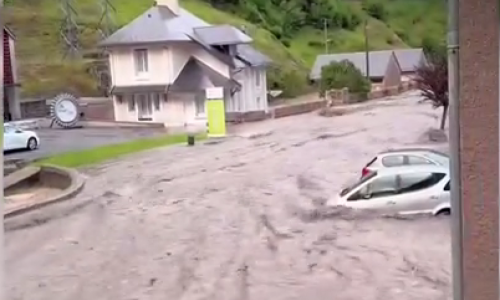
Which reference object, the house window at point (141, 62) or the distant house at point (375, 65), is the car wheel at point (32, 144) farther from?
the distant house at point (375, 65)

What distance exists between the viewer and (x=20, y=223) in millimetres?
2902

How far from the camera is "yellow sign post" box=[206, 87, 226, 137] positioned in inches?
213

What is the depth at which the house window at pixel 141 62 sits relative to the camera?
616 centimetres

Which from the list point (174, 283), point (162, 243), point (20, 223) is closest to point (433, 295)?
point (174, 283)

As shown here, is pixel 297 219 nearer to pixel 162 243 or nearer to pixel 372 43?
pixel 162 243

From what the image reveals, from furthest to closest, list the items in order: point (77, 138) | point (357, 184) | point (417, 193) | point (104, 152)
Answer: point (77, 138), point (104, 152), point (357, 184), point (417, 193)

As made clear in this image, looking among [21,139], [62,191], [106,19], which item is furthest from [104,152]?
[106,19]

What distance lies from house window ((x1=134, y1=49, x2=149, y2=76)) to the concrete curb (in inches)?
81.4

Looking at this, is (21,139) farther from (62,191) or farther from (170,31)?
(170,31)

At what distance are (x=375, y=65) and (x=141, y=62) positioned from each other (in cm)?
207

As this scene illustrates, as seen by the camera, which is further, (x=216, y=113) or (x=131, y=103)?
(x=131, y=103)

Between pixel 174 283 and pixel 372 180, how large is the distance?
121cm

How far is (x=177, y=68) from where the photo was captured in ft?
20.4

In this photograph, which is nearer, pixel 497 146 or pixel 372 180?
pixel 497 146
